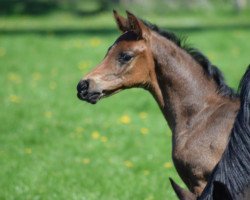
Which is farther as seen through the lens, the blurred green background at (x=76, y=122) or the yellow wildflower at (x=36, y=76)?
the yellow wildflower at (x=36, y=76)

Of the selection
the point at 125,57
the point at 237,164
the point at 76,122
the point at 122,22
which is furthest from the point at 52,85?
the point at 237,164

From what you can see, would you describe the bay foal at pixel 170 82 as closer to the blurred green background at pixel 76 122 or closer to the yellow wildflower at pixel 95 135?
the blurred green background at pixel 76 122

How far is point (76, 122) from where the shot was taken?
378 inches

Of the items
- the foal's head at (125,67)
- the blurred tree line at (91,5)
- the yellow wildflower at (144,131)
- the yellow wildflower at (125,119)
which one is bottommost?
the blurred tree line at (91,5)

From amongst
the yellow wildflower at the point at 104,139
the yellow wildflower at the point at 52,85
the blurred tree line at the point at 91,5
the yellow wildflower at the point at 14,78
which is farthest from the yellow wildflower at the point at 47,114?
the blurred tree line at the point at 91,5

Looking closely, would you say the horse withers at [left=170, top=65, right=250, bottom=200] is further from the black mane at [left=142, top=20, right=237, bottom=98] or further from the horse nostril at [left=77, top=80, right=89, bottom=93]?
the horse nostril at [left=77, top=80, right=89, bottom=93]

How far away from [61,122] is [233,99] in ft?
14.6

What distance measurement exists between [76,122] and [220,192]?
6185 mm

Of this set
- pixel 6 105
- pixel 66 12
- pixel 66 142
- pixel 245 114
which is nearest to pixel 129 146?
pixel 66 142

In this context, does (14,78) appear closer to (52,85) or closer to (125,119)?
(52,85)

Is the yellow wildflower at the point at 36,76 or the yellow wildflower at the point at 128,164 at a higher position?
the yellow wildflower at the point at 128,164

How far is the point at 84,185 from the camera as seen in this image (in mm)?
7082

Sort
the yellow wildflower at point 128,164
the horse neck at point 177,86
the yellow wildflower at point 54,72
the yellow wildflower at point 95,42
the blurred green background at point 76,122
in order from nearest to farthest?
the horse neck at point 177,86
the blurred green background at point 76,122
the yellow wildflower at point 128,164
the yellow wildflower at point 54,72
the yellow wildflower at point 95,42

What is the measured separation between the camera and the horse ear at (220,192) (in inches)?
138
